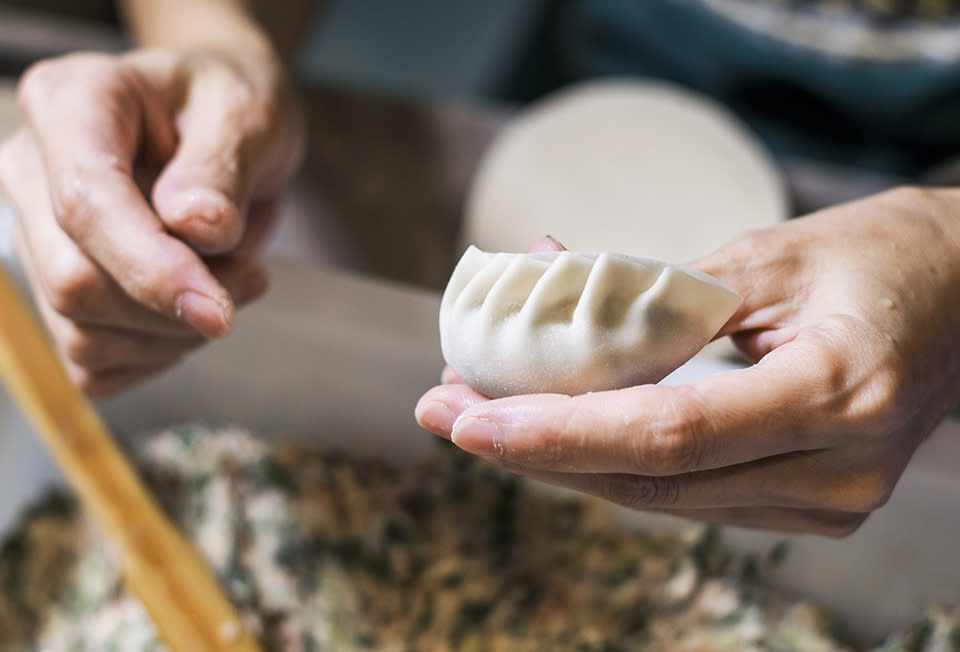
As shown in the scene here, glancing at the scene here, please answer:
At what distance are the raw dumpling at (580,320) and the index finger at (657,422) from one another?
0.18 ft

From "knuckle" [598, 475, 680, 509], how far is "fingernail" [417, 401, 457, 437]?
0.11m

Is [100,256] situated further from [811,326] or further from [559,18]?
[559,18]

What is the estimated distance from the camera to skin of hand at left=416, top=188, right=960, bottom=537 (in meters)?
0.42

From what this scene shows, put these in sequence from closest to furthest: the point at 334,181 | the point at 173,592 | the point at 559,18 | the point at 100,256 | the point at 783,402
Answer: the point at 783,402 → the point at 100,256 → the point at 173,592 → the point at 334,181 → the point at 559,18

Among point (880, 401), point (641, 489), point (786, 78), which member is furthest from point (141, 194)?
point (786, 78)

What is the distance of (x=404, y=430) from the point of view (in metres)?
0.97

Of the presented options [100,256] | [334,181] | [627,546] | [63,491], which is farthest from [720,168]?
[63,491]

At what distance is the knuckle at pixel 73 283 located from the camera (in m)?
0.65

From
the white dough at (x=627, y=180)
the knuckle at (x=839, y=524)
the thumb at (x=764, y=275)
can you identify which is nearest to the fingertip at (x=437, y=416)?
the thumb at (x=764, y=275)

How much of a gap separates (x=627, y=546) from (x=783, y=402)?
20.4 inches

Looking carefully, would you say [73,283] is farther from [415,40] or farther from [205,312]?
[415,40]

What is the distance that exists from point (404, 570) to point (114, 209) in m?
0.55

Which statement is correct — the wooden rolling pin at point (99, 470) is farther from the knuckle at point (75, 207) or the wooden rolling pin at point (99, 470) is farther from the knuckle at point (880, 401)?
the knuckle at point (880, 401)

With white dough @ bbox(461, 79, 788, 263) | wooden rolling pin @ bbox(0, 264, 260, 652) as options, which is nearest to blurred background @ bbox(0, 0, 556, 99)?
white dough @ bbox(461, 79, 788, 263)
